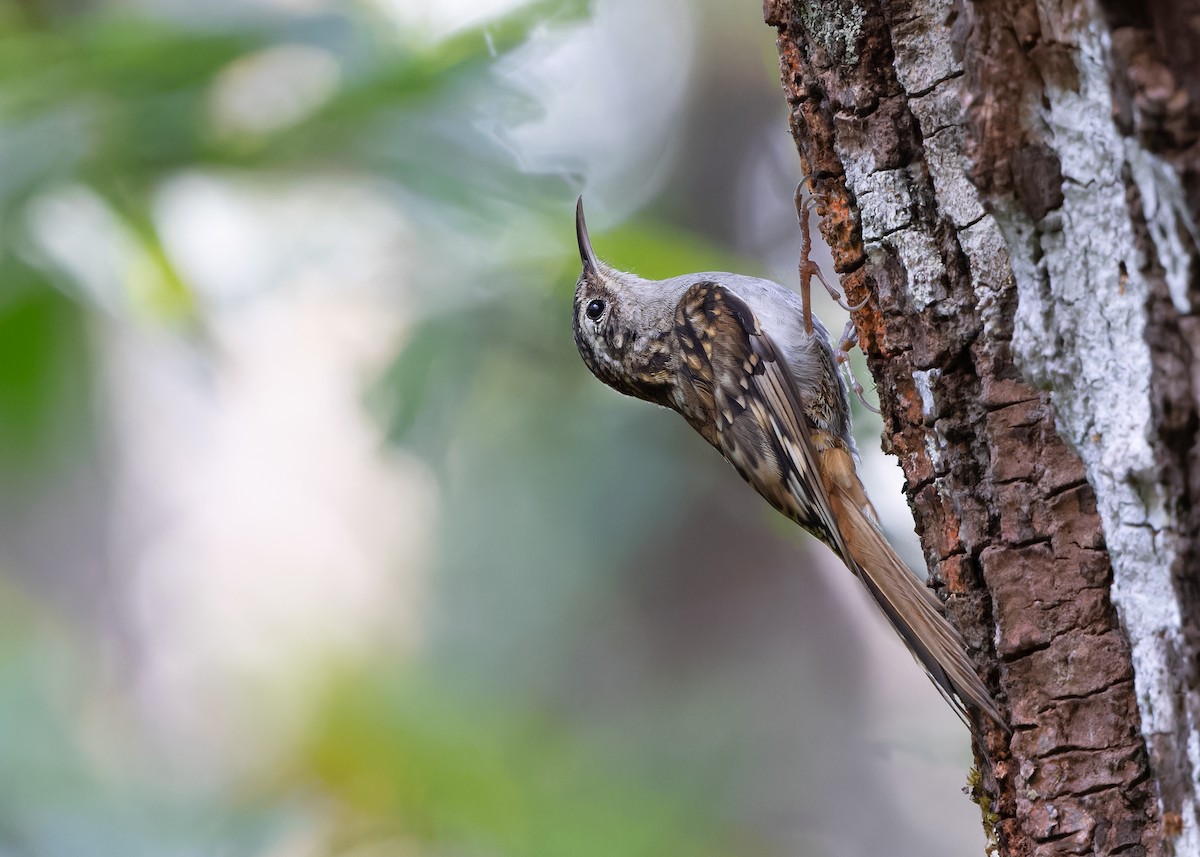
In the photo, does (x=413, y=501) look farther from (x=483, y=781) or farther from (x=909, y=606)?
(x=909, y=606)

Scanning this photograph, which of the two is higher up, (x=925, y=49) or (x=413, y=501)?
(x=413, y=501)

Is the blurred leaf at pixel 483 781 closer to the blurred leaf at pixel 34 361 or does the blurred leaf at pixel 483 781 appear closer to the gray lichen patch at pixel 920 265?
the blurred leaf at pixel 34 361

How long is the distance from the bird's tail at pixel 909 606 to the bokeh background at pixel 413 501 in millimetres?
380

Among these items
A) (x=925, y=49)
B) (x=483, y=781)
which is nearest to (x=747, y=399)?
(x=925, y=49)

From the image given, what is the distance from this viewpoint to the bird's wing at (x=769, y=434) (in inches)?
84.8

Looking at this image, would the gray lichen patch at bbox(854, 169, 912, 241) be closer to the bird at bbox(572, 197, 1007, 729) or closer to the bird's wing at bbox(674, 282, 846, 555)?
the bird at bbox(572, 197, 1007, 729)

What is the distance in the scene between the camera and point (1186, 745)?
114 centimetres

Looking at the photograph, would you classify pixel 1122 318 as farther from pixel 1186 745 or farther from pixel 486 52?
pixel 486 52

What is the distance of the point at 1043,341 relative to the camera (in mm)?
1253

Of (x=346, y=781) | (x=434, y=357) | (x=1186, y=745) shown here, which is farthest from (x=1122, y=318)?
(x=346, y=781)

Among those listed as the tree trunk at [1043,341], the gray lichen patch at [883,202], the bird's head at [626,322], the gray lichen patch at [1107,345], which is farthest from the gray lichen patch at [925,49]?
A: the bird's head at [626,322]

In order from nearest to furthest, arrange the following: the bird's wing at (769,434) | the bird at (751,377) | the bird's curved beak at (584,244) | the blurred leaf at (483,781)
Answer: the bird's wing at (769,434) → the bird at (751,377) → the bird's curved beak at (584,244) → the blurred leaf at (483,781)

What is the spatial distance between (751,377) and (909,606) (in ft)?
Answer: 3.11

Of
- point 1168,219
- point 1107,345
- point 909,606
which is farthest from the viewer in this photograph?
point 909,606
